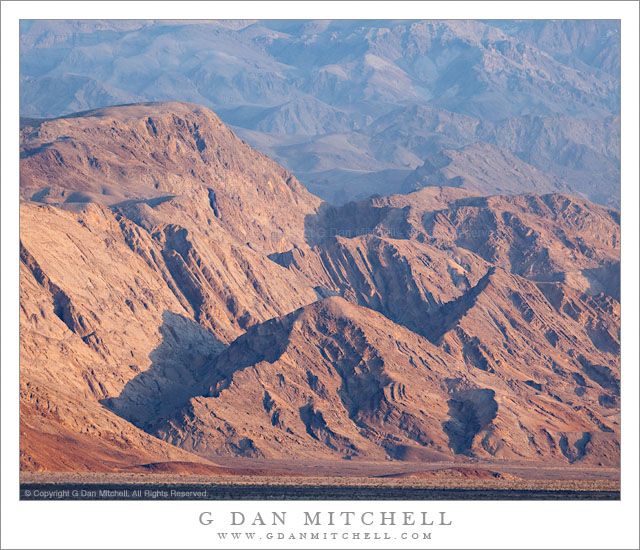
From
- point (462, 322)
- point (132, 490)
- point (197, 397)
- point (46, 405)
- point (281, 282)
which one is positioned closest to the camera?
point (132, 490)

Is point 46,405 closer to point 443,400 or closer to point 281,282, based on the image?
point 443,400

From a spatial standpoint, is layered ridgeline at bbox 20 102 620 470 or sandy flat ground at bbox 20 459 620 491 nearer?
sandy flat ground at bbox 20 459 620 491

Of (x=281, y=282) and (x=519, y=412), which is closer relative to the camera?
(x=519, y=412)

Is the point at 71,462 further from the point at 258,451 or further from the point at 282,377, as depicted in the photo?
the point at 282,377

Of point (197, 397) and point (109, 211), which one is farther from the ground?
point (109, 211)

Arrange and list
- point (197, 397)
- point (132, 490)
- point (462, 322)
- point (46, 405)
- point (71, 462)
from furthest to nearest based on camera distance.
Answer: point (462, 322) < point (197, 397) < point (46, 405) < point (71, 462) < point (132, 490)

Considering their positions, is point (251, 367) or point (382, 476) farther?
point (251, 367)

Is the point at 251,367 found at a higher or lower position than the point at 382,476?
higher

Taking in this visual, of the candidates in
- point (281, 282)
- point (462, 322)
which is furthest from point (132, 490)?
point (281, 282)

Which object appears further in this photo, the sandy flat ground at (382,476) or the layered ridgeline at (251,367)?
the layered ridgeline at (251,367)
